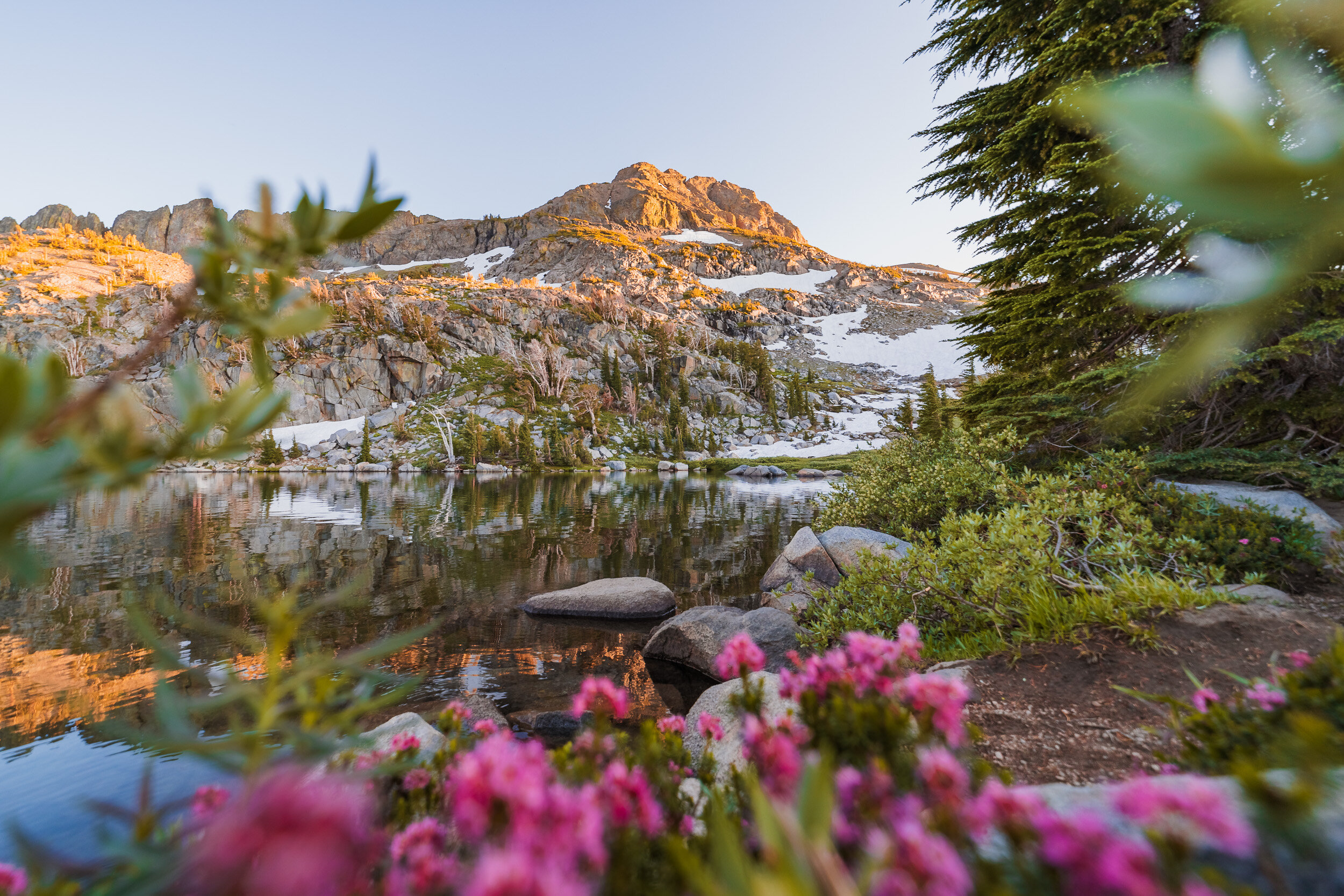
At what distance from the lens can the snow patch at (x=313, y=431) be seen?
55.5 meters

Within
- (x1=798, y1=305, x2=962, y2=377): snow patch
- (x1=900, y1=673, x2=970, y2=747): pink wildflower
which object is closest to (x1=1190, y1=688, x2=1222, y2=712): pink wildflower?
(x1=900, y1=673, x2=970, y2=747): pink wildflower

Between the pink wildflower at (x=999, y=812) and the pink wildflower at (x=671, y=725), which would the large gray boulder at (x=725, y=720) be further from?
the pink wildflower at (x=999, y=812)

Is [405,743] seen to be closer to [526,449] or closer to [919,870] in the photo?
[919,870]

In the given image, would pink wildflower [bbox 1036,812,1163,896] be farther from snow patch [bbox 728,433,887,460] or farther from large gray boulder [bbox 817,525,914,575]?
snow patch [bbox 728,433,887,460]

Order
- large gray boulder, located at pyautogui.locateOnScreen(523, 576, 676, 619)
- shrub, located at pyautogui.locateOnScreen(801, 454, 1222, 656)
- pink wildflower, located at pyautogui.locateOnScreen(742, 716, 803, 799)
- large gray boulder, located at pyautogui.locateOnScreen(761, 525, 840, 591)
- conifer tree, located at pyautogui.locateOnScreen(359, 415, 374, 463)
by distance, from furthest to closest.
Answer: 1. conifer tree, located at pyautogui.locateOnScreen(359, 415, 374, 463)
2. large gray boulder, located at pyautogui.locateOnScreen(761, 525, 840, 591)
3. large gray boulder, located at pyautogui.locateOnScreen(523, 576, 676, 619)
4. shrub, located at pyautogui.locateOnScreen(801, 454, 1222, 656)
5. pink wildflower, located at pyautogui.locateOnScreen(742, 716, 803, 799)

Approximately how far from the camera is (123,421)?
1.03 m

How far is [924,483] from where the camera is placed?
9297 mm

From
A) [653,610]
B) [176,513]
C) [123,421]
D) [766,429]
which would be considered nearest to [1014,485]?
[653,610]

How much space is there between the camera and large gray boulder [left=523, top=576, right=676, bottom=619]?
9.02 meters

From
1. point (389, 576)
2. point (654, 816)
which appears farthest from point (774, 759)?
point (389, 576)

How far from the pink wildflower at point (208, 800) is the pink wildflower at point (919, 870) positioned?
186cm

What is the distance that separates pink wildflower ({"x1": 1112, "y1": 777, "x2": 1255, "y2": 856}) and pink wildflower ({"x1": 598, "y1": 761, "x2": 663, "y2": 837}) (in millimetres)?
1129

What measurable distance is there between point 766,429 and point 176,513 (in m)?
59.9

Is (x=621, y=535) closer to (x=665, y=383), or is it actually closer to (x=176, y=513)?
(x=176, y=513)
